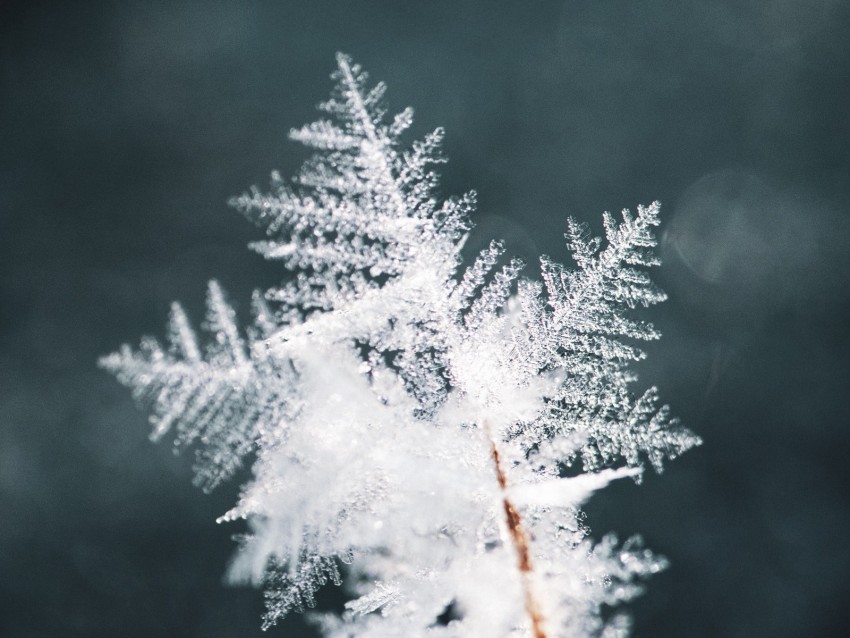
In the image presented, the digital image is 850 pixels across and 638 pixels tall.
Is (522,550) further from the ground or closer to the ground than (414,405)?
closer to the ground

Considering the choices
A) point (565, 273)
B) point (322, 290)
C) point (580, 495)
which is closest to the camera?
point (580, 495)

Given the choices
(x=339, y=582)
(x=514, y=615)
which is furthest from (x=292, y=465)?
(x=514, y=615)

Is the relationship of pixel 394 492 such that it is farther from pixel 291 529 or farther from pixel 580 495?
pixel 580 495

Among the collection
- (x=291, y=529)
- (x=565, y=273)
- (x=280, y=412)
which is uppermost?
(x=565, y=273)

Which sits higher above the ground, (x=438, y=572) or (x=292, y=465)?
(x=292, y=465)

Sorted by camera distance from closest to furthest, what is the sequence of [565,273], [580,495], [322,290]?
[580,495] < [322,290] < [565,273]

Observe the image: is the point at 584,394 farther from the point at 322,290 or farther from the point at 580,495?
the point at 322,290

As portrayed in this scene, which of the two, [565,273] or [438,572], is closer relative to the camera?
[438,572]
